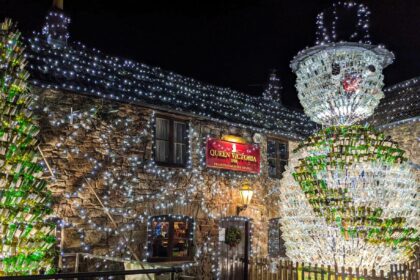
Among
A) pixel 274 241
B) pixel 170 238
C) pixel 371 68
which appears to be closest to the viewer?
pixel 371 68

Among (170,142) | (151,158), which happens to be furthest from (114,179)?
(170,142)

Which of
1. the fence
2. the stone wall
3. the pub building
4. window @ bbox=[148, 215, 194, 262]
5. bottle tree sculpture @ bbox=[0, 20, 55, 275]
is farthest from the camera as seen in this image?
window @ bbox=[148, 215, 194, 262]

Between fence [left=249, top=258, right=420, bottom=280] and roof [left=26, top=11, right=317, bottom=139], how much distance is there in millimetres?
4456

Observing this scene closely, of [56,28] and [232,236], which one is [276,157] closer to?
[232,236]

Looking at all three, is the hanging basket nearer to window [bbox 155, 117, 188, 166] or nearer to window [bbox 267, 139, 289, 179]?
window [bbox 155, 117, 188, 166]

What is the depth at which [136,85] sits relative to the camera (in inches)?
423

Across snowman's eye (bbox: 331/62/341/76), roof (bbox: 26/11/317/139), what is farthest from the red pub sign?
snowman's eye (bbox: 331/62/341/76)

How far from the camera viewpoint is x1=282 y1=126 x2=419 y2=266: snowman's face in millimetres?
6480

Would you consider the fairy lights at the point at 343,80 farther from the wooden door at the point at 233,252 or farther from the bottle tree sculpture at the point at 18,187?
the bottle tree sculpture at the point at 18,187

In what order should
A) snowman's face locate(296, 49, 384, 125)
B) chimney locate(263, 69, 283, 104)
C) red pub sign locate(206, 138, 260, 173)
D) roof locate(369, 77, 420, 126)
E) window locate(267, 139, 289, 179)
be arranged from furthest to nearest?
chimney locate(263, 69, 283, 104)
roof locate(369, 77, 420, 126)
window locate(267, 139, 289, 179)
red pub sign locate(206, 138, 260, 173)
snowman's face locate(296, 49, 384, 125)

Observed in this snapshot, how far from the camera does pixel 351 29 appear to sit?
743 cm

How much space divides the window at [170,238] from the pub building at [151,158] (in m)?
0.03

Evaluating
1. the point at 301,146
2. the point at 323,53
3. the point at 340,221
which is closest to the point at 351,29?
the point at 323,53

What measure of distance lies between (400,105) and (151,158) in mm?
9513
